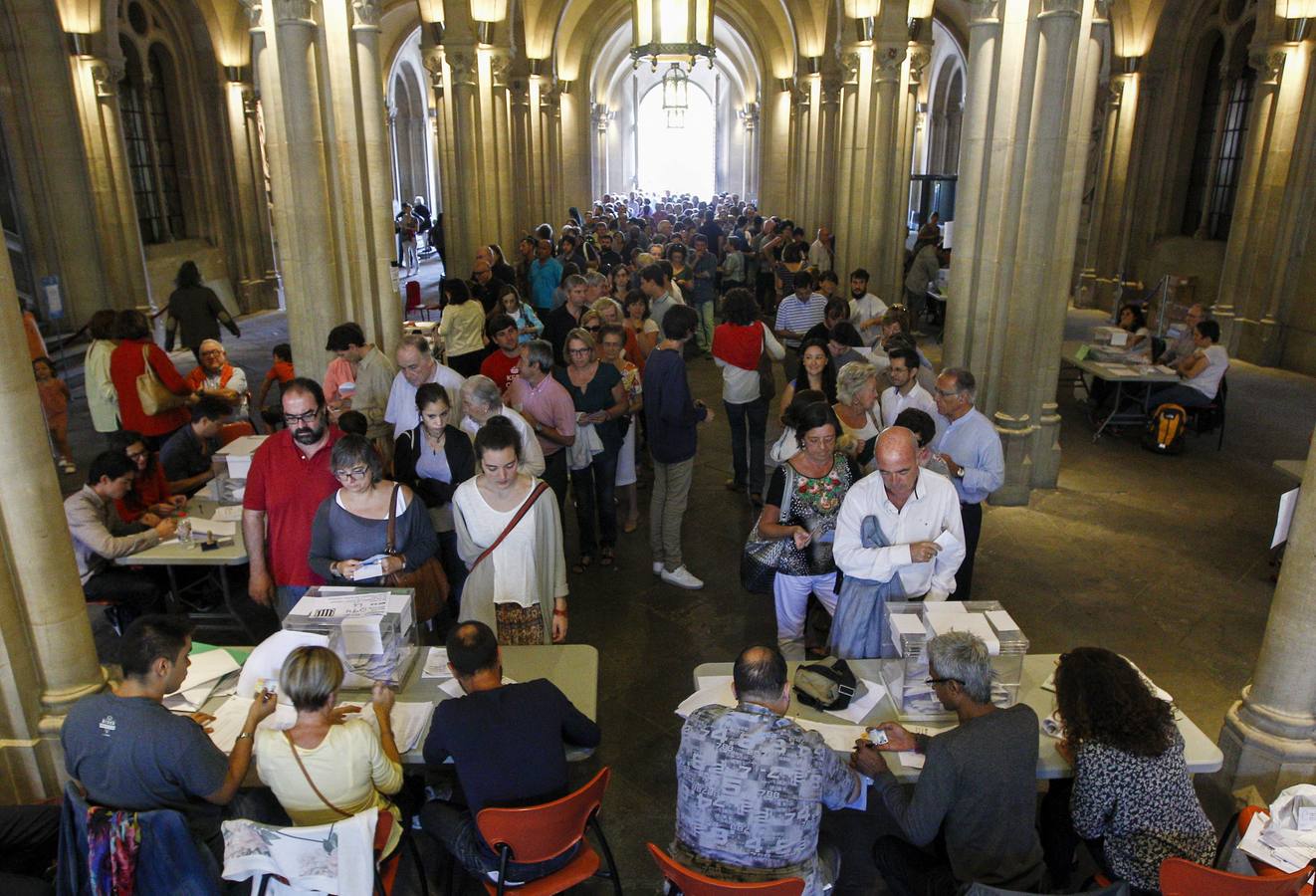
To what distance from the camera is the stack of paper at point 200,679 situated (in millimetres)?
3697

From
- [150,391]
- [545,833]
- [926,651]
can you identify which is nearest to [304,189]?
[150,391]

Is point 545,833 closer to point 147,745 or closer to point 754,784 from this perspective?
point 754,784

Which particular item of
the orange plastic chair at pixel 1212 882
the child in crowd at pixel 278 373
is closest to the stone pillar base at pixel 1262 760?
the orange plastic chair at pixel 1212 882

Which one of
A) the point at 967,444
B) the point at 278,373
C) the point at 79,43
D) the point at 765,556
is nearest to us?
the point at 765,556

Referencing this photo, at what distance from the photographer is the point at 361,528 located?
13.7 feet

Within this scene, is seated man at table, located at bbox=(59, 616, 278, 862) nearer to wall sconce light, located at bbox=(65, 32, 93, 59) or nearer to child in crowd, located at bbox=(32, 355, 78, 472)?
child in crowd, located at bbox=(32, 355, 78, 472)

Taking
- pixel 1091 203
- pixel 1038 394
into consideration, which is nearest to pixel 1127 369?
Result: pixel 1038 394

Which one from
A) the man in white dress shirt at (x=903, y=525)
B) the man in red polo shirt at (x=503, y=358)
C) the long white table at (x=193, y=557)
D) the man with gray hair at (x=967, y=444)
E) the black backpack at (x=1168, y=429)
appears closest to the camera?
the man in white dress shirt at (x=903, y=525)

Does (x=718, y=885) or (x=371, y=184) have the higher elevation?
(x=371, y=184)

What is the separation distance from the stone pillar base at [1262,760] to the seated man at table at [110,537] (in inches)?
207

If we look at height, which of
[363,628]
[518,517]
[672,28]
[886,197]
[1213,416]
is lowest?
[1213,416]

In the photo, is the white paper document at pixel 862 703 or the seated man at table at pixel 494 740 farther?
the white paper document at pixel 862 703

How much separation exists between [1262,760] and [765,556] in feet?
7.15

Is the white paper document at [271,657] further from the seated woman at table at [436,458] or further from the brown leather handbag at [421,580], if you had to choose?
the seated woman at table at [436,458]
